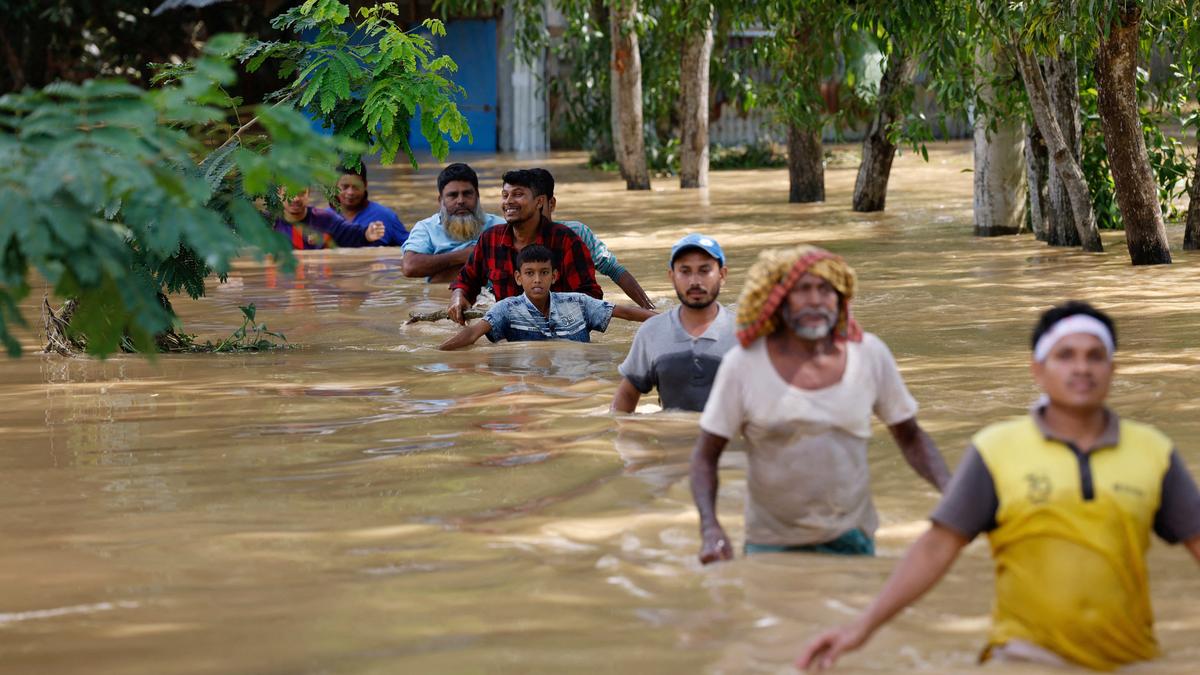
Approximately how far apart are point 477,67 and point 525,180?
25.1 metres

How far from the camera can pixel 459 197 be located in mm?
11883

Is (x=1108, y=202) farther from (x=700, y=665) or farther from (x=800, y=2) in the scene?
(x=700, y=665)

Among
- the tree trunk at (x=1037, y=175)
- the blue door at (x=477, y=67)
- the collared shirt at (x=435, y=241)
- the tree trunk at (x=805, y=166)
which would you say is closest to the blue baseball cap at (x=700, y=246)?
the collared shirt at (x=435, y=241)


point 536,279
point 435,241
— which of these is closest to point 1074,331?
point 536,279

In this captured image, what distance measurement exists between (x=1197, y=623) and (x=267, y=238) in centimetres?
290

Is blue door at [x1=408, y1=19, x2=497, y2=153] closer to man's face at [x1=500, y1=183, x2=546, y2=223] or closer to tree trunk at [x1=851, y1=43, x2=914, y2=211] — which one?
tree trunk at [x1=851, y1=43, x2=914, y2=211]

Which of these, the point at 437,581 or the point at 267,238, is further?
the point at 437,581

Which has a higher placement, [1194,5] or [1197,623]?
[1194,5]

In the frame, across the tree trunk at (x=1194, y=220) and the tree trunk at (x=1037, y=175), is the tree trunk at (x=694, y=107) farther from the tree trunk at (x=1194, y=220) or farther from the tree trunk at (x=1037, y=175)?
the tree trunk at (x=1194, y=220)

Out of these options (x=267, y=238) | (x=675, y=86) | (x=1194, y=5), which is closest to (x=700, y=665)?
(x=267, y=238)

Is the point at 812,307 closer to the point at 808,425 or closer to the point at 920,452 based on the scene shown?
the point at 808,425

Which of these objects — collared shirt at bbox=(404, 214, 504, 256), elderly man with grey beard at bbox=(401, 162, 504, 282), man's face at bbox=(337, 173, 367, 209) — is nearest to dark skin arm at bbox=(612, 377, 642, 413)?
elderly man with grey beard at bbox=(401, 162, 504, 282)

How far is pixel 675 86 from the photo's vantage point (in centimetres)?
2758

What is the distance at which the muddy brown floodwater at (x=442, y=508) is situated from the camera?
4785 mm
